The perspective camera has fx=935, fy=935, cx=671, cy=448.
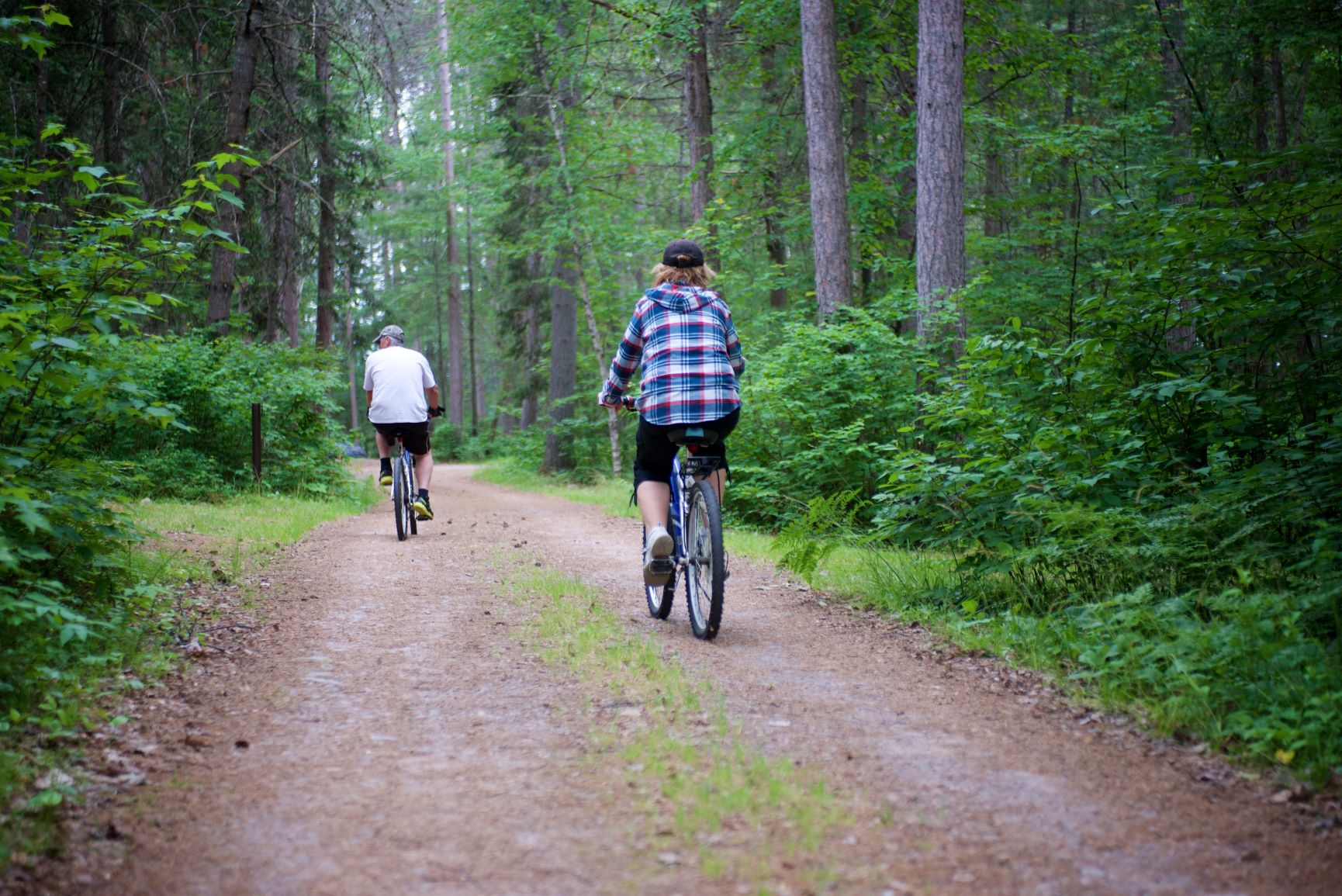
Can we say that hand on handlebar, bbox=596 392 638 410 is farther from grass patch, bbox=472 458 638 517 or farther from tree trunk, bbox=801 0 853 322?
tree trunk, bbox=801 0 853 322

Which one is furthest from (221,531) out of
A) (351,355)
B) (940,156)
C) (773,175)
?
(351,355)

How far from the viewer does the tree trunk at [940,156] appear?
9391 mm

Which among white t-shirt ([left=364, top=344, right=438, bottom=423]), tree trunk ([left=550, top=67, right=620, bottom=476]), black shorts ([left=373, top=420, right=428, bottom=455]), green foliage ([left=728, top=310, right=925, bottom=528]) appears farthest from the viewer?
tree trunk ([left=550, top=67, right=620, bottom=476])

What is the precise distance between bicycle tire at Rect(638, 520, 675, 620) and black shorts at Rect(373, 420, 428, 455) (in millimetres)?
4680

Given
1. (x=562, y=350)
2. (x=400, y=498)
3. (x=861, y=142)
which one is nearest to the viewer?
(x=400, y=498)

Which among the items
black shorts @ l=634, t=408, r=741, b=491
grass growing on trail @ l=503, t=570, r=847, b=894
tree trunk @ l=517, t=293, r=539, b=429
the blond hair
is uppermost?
tree trunk @ l=517, t=293, r=539, b=429

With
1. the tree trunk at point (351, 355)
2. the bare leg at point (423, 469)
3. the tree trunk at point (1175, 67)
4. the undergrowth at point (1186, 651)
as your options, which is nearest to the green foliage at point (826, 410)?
the bare leg at point (423, 469)

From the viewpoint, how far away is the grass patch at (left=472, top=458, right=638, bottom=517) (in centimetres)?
1361

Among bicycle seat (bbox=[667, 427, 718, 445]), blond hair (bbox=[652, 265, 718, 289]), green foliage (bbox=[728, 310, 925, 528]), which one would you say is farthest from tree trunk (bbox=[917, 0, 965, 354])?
bicycle seat (bbox=[667, 427, 718, 445])

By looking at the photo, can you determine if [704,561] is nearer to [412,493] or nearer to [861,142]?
[412,493]

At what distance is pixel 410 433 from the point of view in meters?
9.69

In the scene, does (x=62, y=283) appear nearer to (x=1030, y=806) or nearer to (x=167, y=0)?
(x=1030, y=806)

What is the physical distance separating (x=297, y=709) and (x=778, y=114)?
47.7ft

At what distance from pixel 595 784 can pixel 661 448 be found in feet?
8.49
